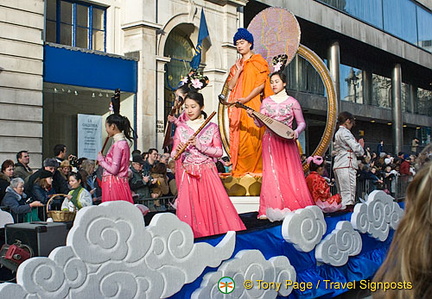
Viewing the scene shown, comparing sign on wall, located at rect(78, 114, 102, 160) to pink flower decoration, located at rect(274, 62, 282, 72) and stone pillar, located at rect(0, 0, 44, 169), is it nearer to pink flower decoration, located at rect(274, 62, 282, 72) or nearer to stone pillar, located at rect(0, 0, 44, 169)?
stone pillar, located at rect(0, 0, 44, 169)

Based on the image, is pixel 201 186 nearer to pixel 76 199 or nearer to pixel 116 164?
pixel 116 164

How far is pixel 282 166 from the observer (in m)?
5.84

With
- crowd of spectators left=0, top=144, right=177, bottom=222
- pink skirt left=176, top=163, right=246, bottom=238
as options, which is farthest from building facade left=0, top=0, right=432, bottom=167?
pink skirt left=176, top=163, right=246, bottom=238

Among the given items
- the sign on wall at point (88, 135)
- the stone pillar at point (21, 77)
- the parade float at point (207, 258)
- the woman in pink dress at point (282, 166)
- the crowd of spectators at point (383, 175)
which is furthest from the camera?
the sign on wall at point (88, 135)

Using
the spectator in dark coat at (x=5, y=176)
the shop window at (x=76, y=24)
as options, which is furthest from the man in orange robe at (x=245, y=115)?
the shop window at (x=76, y=24)

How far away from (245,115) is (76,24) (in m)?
7.63

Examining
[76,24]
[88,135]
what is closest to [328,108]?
[88,135]

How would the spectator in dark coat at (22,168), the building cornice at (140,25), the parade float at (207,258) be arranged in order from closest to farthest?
the parade float at (207,258), the spectator in dark coat at (22,168), the building cornice at (140,25)

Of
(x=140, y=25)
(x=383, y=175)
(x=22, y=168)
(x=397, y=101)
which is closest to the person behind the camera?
(x=22, y=168)

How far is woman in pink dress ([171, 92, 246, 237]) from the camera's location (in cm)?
527

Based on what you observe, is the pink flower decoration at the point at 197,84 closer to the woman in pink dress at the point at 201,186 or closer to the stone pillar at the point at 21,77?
the woman in pink dress at the point at 201,186

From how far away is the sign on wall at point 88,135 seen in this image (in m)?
12.2

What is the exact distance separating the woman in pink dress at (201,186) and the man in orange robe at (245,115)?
1.66 m

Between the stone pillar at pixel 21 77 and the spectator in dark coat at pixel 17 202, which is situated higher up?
the stone pillar at pixel 21 77
